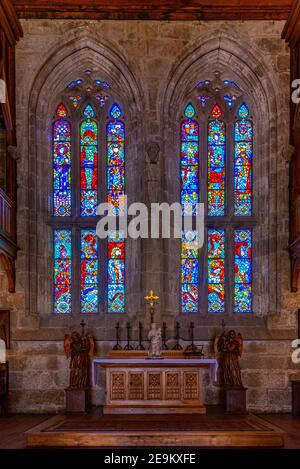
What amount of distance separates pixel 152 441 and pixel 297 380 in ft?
16.5

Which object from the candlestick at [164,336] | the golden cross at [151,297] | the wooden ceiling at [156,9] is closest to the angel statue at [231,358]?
the candlestick at [164,336]

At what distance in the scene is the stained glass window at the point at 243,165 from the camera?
1477 cm

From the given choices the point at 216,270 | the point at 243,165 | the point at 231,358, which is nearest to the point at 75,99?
the point at 243,165

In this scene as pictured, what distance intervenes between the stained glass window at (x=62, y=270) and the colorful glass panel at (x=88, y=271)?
28 centimetres

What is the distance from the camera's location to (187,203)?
14.8 metres

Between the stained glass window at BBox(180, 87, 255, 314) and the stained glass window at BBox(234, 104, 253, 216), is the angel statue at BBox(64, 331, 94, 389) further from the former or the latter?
the stained glass window at BBox(234, 104, 253, 216)

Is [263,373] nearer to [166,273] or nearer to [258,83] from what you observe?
[166,273]

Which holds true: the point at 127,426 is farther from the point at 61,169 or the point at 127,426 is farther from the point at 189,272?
the point at 61,169

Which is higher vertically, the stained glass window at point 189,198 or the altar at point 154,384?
the stained glass window at point 189,198

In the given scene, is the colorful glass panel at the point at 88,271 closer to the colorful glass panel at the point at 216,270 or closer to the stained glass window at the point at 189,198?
the stained glass window at the point at 189,198

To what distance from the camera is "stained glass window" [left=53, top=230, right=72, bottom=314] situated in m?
14.4

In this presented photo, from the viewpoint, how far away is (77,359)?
1279cm

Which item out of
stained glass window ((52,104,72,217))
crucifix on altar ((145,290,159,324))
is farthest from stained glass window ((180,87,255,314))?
stained glass window ((52,104,72,217))
